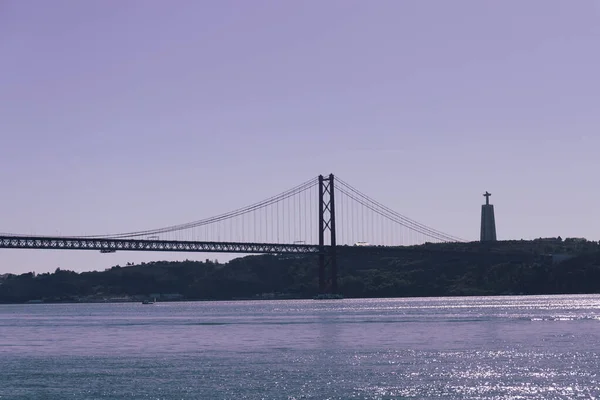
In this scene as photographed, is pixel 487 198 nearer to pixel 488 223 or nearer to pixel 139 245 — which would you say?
pixel 488 223

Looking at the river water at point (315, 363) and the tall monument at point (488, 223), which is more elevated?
the tall monument at point (488, 223)

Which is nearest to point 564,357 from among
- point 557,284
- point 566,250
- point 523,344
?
point 523,344

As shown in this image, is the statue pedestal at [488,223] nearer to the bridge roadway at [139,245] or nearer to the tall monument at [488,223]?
the tall monument at [488,223]

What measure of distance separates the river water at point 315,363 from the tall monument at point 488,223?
113845mm

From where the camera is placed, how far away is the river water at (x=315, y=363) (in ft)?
109

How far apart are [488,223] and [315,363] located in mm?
142770

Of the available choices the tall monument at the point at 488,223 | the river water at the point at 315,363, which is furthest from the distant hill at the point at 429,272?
the river water at the point at 315,363

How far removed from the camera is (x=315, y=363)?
4150cm

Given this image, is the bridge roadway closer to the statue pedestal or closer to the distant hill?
the distant hill

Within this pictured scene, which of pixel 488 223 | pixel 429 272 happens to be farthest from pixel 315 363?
pixel 488 223

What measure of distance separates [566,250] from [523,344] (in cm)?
12632

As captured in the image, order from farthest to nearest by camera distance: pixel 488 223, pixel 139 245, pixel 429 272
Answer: pixel 488 223 → pixel 429 272 → pixel 139 245

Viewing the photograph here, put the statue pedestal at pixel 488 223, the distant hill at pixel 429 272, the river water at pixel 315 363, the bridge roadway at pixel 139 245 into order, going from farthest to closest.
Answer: the statue pedestal at pixel 488 223
the distant hill at pixel 429 272
the bridge roadway at pixel 139 245
the river water at pixel 315 363

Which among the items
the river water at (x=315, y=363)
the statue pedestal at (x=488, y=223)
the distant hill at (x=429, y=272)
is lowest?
the river water at (x=315, y=363)
